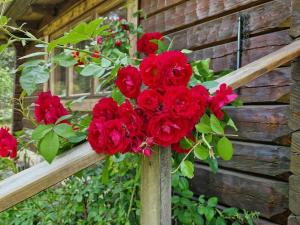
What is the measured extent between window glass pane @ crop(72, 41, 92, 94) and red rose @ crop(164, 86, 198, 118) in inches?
160

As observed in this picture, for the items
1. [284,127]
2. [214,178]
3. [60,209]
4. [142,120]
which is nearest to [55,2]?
[60,209]

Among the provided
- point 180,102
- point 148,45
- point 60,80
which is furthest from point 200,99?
point 60,80

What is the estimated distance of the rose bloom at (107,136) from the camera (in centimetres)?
98

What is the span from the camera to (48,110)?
1176mm

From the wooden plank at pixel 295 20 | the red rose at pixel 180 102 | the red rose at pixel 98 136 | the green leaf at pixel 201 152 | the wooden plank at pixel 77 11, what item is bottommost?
the green leaf at pixel 201 152

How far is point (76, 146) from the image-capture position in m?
1.15

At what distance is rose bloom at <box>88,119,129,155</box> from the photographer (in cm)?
98

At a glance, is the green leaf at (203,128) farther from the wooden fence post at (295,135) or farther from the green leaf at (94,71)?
the wooden fence post at (295,135)

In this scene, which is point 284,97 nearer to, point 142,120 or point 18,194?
point 142,120

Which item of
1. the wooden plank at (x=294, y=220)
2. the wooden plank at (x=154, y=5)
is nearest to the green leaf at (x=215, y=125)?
the wooden plank at (x=294, y=220)

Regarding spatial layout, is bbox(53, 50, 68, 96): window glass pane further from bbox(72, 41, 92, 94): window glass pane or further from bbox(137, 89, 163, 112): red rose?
bbox(137, 89, 163, 112): red rose

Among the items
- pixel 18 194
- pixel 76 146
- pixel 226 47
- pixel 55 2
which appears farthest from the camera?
pixel 55 2

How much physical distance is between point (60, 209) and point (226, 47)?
60.9 inches

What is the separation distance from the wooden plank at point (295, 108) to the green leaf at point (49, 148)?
0.99 metres
